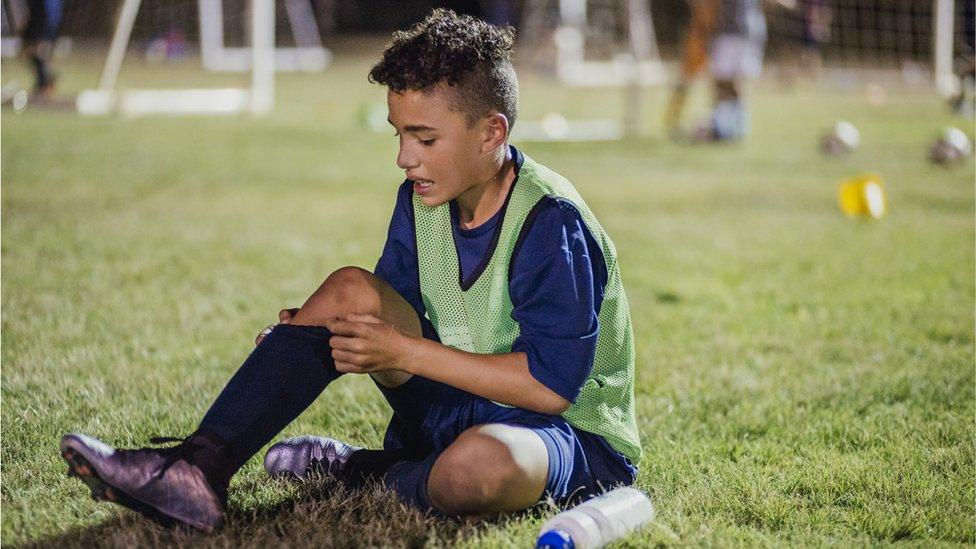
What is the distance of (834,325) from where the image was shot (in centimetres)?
505

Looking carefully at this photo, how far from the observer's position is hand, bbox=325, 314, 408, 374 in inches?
102

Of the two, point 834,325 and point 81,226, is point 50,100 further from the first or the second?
point 834,325

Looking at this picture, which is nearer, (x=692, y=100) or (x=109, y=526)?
(x=109, y=526)

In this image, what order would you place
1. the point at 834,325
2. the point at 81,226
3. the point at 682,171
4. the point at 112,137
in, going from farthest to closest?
the point at 112,137
the point at 682,171
the point at 81,226
the point at 834,325

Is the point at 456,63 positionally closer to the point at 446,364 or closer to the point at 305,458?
the point at 446,364

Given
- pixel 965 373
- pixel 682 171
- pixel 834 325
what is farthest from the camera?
pixel 682 171

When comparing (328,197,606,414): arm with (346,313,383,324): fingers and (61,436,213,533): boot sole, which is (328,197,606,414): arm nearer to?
(346,313,383,324): fingers

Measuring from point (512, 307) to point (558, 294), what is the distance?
22cm

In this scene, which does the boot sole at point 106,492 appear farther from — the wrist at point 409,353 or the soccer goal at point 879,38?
the soccer goal at point 879,38

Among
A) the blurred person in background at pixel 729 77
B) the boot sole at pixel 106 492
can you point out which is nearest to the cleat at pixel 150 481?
the boot sole at pixel 106 492

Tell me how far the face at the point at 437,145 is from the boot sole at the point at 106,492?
912 millimetres

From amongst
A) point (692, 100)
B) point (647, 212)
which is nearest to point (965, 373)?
point (647, 212)

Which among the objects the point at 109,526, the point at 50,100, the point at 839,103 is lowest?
the point at 839,103

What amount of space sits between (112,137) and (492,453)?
32.0ft
